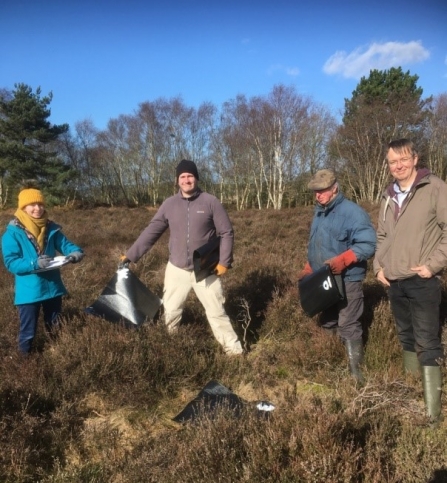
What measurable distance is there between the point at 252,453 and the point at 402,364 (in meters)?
1.94

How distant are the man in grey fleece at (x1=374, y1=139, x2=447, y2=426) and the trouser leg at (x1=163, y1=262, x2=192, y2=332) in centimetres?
186

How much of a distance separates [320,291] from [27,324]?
8.61ft

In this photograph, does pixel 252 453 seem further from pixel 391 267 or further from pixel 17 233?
pixel 17 233

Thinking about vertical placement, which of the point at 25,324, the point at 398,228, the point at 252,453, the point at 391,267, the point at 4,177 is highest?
the point at 4,177

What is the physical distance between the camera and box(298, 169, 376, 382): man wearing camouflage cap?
3.30m

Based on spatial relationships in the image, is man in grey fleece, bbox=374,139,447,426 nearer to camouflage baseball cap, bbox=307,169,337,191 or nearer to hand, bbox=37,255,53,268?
camouflage baseball cap, bbox=307,169,337,191

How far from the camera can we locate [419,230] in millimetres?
2787

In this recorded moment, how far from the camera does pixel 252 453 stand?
211 cm

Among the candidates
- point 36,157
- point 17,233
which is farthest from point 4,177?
point 17,233

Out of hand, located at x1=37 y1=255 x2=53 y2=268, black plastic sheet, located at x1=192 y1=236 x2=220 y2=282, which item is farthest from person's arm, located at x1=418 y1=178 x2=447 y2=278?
Answer: hand, located at x1=37 y1=255 x2=53 y2=268

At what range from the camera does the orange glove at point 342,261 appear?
3273 mm

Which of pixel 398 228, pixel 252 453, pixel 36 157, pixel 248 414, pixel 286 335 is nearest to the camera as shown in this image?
pixel 252 453

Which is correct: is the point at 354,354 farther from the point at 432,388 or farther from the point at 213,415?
the point at 213,415

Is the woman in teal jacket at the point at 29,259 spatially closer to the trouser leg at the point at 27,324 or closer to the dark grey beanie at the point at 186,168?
the trouser leg at the point at 27,324
